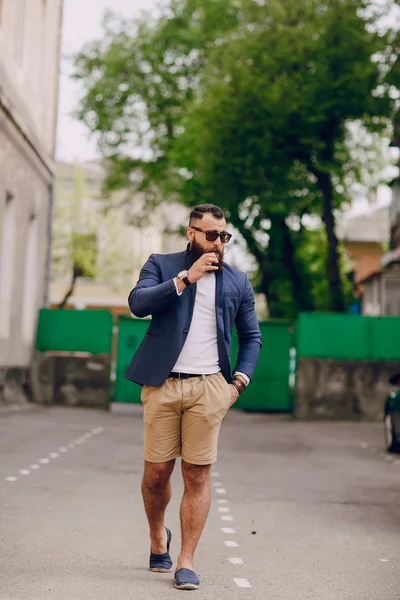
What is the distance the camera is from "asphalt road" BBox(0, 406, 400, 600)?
221 inches

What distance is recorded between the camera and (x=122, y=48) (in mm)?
36625

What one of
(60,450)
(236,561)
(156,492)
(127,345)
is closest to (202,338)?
(156,492)

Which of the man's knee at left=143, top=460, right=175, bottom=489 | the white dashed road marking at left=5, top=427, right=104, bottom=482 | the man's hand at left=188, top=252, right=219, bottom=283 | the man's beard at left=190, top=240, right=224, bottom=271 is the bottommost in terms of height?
the white dashed road marking at left=5, top=427, right=104, bottom=482

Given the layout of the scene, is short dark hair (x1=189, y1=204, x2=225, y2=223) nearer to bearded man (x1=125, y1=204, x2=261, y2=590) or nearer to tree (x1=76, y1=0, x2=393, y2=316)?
bearded man (x1=125, y1=204, x2=261, y2=590)

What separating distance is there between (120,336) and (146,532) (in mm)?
13879

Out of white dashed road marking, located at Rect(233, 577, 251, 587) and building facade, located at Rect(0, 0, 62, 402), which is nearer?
white dashed road marking, located at Rect(233, 577, 251, 587)

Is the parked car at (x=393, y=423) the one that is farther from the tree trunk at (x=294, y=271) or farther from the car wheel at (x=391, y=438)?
the tree trunk at (x=294, y=271)

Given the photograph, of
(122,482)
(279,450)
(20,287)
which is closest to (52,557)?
(122,482)

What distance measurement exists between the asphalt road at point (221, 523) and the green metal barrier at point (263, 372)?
6071 mm

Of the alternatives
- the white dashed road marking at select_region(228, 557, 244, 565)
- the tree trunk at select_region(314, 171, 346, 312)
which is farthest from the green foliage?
the white dashed road marking at select_region(228, 557, 244, 565)

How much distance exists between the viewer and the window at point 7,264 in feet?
65.2

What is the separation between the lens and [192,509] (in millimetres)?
5520

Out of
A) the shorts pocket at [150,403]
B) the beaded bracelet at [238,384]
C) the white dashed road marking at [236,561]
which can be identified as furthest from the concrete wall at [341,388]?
the shorts pocket at [150,403]

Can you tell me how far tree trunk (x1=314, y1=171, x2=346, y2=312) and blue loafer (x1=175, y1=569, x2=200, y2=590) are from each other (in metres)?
20.4
